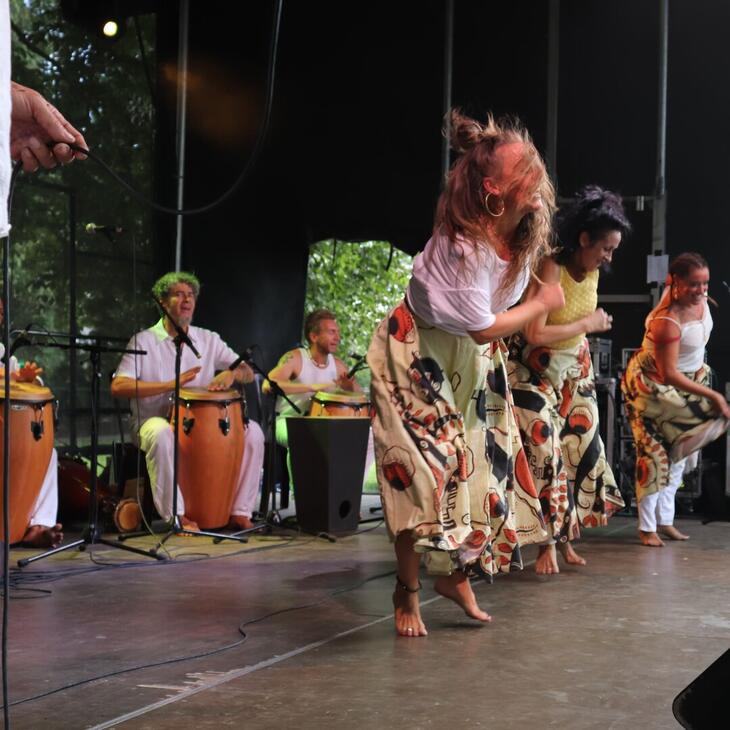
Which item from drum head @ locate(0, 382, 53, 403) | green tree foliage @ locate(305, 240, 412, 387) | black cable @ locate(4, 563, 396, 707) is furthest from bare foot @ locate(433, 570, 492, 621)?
green tree foliage @ locate(305, 240, 412, 387)

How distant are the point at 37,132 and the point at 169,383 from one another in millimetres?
4599

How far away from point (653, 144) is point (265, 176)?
9.27 ft

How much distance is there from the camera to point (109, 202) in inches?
309

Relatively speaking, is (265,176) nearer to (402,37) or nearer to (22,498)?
(402,37)

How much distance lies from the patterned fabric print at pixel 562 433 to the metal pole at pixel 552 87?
318cm

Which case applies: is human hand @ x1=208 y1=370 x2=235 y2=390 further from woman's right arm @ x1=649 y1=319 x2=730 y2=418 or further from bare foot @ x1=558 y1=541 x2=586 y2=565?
woman's right arm @ x1=649 y1=319 x2=730 y2=418

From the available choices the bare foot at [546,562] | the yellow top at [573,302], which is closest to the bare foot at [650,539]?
the bare foot at [546,562]

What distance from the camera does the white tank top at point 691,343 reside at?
5957mm

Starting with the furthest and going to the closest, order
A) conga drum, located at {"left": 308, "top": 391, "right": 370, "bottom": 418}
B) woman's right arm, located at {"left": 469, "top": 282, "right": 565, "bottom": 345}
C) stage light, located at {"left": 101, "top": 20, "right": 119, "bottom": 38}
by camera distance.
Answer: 1. stage light, located at {"left": 101, "top": 20, "right": 119, "bottom": 38}
2. conga drum, located at {"left": 308, "top": 391, "right": 370, "bottom": 418}
3. woman's right arm, located at {"left": 469, "top": 282, "right": 565, "bottom": 345}

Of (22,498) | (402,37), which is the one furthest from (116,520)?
(402,37)

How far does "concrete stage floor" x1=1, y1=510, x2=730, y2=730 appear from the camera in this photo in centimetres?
259

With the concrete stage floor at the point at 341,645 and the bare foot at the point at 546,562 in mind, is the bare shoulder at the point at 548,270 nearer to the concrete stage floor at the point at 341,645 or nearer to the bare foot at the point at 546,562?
the concrete stage floor at the point at 341,645

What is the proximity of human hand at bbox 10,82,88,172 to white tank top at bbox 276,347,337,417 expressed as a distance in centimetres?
531

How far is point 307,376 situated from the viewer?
7.24 meters
